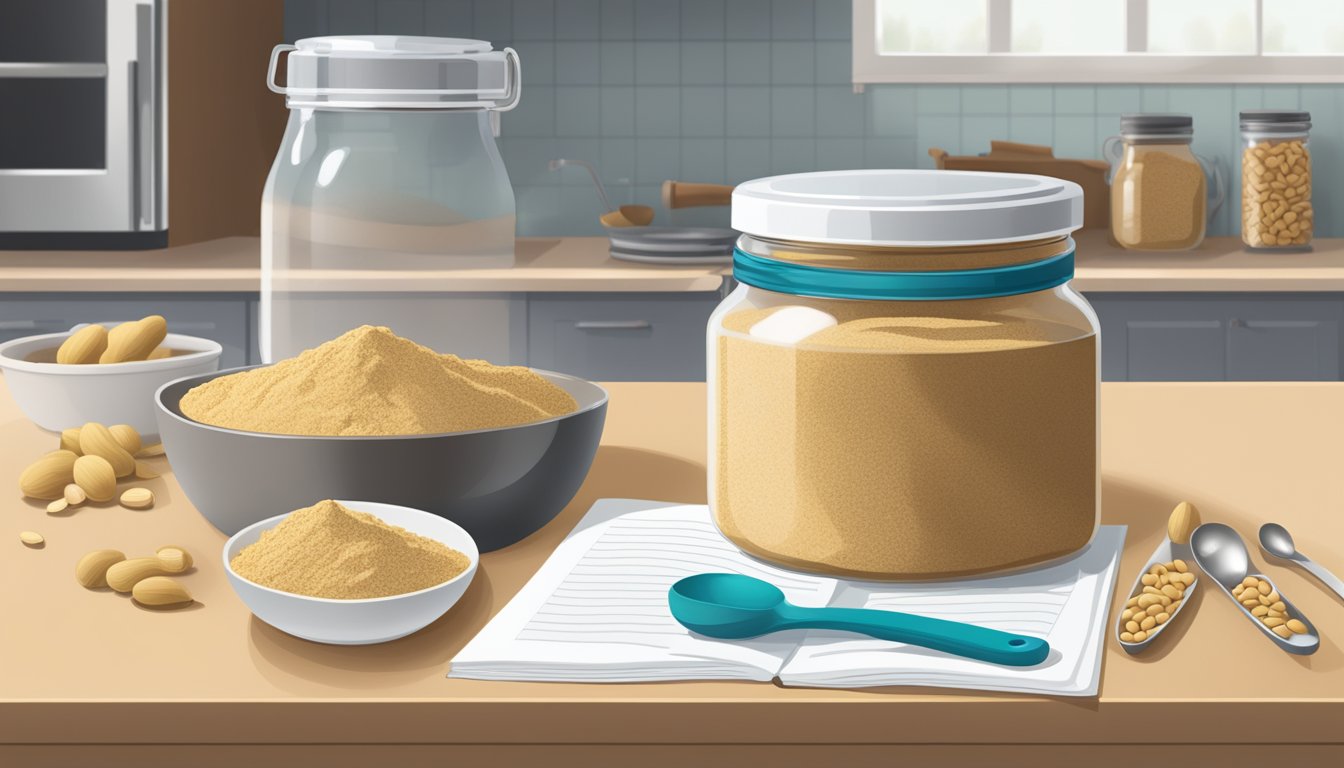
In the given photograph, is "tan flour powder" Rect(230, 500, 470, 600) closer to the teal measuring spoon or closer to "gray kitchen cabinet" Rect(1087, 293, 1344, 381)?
the teal measuring spoon

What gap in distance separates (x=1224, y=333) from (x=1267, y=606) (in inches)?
74.5

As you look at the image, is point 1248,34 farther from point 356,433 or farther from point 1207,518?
point 356,433

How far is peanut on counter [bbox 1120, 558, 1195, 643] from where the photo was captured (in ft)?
2.07

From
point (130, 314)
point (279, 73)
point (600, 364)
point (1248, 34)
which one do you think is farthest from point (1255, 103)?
point (130, 314)

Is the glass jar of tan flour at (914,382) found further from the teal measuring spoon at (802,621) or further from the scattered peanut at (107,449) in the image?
the scattered peanut at (107,449)

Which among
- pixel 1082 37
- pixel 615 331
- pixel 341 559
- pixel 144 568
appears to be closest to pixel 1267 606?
pixel 341 559

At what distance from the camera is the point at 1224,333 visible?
2.41 m

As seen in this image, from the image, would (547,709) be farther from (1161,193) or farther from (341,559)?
(1161,193)

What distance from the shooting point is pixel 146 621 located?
657mm

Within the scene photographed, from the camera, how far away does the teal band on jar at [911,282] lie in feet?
2.17

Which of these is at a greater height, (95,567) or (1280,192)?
(1280,192)

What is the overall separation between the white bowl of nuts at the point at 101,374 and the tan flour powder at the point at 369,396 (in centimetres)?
18

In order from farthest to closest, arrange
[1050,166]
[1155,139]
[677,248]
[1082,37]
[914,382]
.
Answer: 1. [1082,37]
2. [1050,166]
3. [1155,139]
4. [677,248]
5. [914,382]

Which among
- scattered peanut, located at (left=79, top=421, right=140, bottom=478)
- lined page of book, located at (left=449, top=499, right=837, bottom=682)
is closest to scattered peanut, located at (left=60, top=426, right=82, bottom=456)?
scattered peanut, located at (left=79, top=421, right=140, bottom=478)
